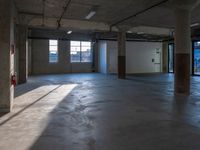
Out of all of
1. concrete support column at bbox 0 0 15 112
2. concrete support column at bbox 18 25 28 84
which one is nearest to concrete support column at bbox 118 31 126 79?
concrete support column at bbox 18 25 28 84

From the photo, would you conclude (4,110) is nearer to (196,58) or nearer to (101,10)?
(101,10)

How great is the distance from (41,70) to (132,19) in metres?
9.22

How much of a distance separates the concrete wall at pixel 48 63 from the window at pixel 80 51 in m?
0.39

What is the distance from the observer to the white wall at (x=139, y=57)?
17.5 m

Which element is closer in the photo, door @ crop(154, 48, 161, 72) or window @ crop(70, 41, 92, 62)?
window @ crop(70, 41, 92, 62)

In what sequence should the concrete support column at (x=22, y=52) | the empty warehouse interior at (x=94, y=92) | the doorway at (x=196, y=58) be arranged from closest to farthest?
1. the empty warehouse interior at (x=94, y=92)
2. the concrete support column at (x=22, y=52)
3. the doorway at (x=196, y=58)

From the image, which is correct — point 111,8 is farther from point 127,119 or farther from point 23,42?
point 127,119

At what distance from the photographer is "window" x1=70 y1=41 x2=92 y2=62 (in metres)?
18.1

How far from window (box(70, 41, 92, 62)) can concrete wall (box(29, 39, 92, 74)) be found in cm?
39

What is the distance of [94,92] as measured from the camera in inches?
299

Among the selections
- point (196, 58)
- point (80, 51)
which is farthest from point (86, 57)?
point (196, 58)

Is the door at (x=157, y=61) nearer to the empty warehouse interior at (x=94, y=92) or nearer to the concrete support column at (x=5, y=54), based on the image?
the empty warehouse interior at (x=94, y=92)

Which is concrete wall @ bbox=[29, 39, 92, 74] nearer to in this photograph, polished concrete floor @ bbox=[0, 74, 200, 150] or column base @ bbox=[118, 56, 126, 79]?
column base @ bbox=[118, 56, 126, 79]

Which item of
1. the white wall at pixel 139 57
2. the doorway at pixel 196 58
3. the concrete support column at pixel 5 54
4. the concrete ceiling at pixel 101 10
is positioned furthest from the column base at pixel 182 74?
the white wall at pixel 139 57
